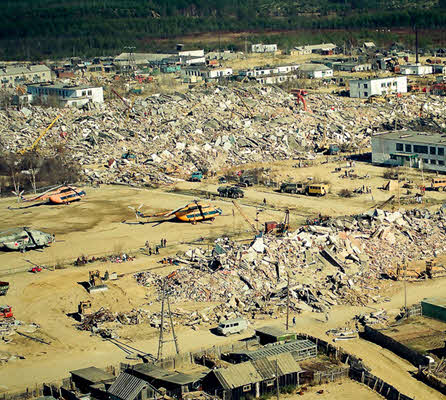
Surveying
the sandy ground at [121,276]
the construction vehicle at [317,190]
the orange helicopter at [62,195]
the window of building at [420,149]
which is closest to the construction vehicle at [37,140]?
the sandy ground at [121,276]

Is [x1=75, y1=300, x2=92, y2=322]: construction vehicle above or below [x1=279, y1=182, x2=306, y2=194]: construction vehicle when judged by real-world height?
above

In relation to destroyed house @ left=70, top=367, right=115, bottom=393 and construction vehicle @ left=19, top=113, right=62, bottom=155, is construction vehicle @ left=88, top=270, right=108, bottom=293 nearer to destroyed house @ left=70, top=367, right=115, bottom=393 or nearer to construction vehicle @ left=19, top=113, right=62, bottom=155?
destroyed house @ left=70, top=367, right=115, bottom=393

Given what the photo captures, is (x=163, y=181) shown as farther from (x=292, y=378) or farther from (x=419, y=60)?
(x=419, y=60)

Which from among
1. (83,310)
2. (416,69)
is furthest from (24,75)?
(83,310)

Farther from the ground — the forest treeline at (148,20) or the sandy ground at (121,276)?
the forest treeline at (148,20)

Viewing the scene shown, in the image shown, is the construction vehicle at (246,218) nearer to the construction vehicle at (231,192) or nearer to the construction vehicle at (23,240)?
the construction vehicle at (231,192)

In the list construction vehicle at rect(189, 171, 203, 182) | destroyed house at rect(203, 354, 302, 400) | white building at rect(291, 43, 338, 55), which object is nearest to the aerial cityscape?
destroyed house at rect(203, 354, 302, 400)
